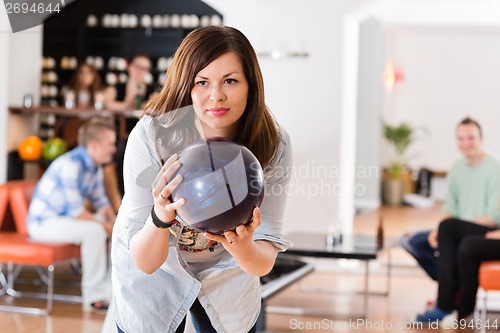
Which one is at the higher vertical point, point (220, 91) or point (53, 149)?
point (220, 91)

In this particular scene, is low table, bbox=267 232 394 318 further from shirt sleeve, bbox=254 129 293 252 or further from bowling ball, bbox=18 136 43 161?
shirt sleeve, bbox=254 129 293 252

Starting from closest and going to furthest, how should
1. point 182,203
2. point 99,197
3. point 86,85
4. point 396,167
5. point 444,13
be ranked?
point 182,203 → point 99,197 → point 86,85 → point 444,13 → point 396,167

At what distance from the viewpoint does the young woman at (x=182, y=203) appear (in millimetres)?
1618

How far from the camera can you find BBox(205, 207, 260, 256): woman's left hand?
155 centimetres

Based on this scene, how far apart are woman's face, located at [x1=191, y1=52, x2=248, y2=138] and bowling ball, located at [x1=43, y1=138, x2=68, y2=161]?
18.3 ft

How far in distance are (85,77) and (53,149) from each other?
105 centimetres

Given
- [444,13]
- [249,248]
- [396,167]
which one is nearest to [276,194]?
[249,248]

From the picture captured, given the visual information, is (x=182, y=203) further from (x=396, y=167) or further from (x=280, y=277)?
(x=396, y=167)

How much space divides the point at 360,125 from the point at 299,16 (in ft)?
13.0

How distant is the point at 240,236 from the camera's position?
1563mm

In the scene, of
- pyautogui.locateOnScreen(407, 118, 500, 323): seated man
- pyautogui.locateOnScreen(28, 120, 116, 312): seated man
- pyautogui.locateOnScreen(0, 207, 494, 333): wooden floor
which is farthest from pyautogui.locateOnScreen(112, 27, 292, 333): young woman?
pyautogui.locateOnScreen(28, 120, 116, 312): seated man

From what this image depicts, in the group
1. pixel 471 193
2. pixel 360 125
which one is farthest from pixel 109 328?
pixel 360 125

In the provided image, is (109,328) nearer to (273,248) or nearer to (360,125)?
(273,248)

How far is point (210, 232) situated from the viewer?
155 centimetres
